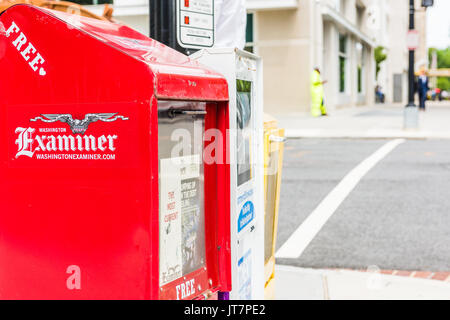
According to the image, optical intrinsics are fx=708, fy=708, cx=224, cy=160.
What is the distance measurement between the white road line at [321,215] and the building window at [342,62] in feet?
85.6

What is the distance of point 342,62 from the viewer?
3959 centimetres

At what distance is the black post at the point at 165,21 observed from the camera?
13.9 feet

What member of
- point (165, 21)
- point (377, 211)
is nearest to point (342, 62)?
point (377, 211)

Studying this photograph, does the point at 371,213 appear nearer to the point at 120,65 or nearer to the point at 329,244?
the point at 329,244

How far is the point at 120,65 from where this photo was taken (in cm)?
264

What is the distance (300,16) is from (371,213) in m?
22.5

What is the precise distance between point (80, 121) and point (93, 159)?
155 millimetres

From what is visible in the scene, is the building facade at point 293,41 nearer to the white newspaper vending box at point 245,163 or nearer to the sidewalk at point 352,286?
the sidewalk at point 352,286

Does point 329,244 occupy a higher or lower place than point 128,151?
lower

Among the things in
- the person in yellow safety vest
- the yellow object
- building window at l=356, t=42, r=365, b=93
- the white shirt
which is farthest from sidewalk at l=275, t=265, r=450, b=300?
building window at l=356, t=42, r=365, b=93

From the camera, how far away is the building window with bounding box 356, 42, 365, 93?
146 feet

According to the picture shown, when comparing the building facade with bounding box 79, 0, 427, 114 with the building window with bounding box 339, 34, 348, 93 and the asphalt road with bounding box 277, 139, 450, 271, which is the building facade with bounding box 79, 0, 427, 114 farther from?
the asphalt road with bounding box 277, 139, 450, 271

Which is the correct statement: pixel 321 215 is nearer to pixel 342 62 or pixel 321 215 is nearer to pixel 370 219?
pixel 370 219
